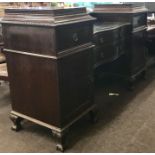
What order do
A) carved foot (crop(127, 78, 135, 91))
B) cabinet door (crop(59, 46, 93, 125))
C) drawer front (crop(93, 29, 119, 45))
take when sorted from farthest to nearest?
carved foot (crop(127, 78, 135, 91)) < drawer front (crop(93, 29, 119, 45)) < cabinet door (crop(59, 46, 93, 125))

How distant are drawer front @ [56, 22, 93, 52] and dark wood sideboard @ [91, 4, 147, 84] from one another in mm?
891

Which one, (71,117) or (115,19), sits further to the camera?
(115,19)

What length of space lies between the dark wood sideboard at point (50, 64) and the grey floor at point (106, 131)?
152 mm

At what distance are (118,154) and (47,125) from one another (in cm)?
53

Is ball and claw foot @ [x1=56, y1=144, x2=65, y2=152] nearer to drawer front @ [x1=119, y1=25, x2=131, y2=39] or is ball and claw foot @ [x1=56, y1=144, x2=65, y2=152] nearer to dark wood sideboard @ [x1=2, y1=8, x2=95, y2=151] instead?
dark wood sideboard @ [x1=2, y1=8, x2=95, y2=151]

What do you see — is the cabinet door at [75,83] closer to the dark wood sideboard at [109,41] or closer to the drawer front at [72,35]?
the drawer front at [72,35]

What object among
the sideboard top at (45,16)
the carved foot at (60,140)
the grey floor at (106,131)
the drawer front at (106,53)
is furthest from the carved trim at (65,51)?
the grey floor at (106,131)

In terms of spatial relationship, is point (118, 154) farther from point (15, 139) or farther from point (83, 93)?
point (15, 139)

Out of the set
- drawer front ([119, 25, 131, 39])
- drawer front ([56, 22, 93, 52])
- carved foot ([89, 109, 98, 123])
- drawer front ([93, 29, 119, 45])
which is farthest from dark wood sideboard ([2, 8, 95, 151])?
drawer front ([119, 25, 131, 39])

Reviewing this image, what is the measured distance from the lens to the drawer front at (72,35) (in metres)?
1.55

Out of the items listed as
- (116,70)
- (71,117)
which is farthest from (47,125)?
(116,70)

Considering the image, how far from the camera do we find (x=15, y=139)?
190 cm

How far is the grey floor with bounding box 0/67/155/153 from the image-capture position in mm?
1791

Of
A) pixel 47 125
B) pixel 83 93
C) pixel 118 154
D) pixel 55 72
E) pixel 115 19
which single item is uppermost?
pixel 115 19
